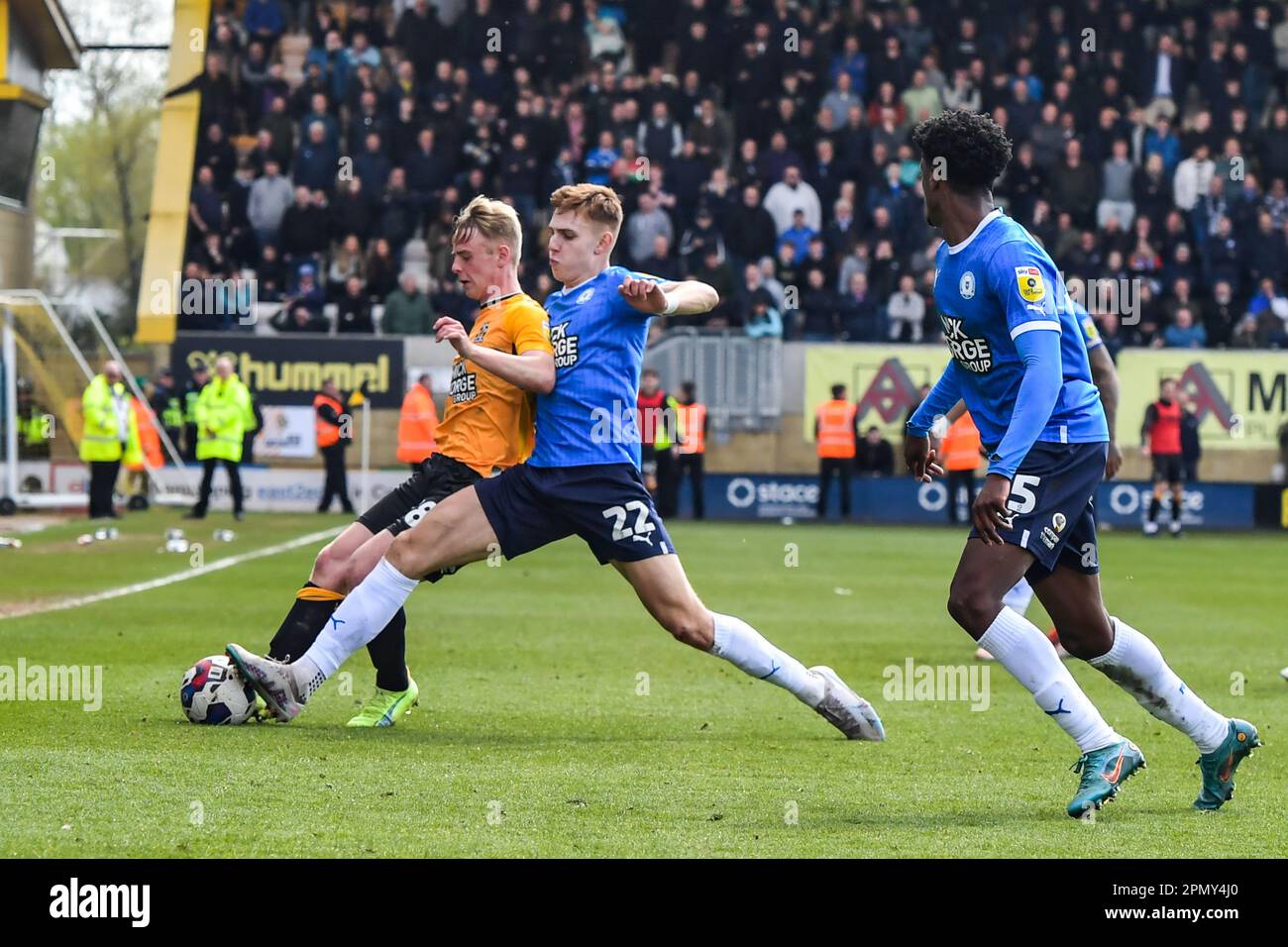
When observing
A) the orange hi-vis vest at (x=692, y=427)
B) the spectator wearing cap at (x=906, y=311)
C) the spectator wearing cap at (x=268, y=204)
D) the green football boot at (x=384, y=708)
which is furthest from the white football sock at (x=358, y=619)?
the spectator wearing cap at (x=268, y=204)

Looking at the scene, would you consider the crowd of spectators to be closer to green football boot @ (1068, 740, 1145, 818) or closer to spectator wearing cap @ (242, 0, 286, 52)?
spectator wearing cap @ (242, 0, 286, 52)

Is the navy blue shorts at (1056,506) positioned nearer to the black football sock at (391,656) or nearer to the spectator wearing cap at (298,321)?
the black football sock at (391,656)

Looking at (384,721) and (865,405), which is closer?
(384,721)

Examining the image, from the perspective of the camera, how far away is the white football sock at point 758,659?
7.52 m

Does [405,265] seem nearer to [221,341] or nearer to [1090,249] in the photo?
[221,341]

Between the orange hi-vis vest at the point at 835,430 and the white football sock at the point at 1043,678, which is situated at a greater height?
the orange hi-vis vest at the point at 835,430

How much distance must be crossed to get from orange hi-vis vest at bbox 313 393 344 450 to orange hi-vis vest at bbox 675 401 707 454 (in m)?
4.94

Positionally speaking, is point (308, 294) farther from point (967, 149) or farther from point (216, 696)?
point (967, 149)

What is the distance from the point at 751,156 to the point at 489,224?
2224cm

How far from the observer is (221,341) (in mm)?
29031

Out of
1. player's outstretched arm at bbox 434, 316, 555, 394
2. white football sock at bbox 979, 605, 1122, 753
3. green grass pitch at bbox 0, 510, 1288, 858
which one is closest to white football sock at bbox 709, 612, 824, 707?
green grass pitch at bbox 0, 510, 1288, 858

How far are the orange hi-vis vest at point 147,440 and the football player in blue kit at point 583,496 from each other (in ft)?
66.3
